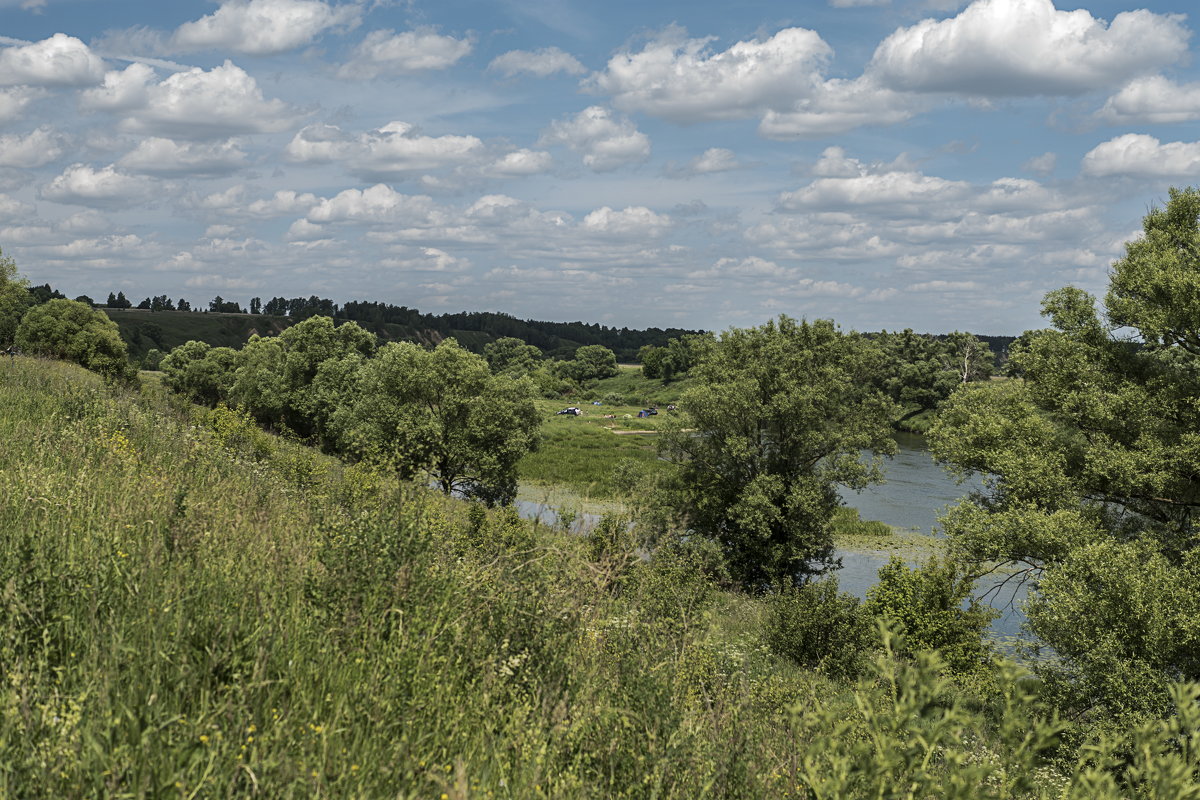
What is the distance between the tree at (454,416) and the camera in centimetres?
3697

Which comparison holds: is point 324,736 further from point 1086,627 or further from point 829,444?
point 829,444

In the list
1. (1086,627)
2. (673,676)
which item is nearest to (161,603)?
(673,676)

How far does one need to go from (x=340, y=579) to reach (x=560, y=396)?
450 feet

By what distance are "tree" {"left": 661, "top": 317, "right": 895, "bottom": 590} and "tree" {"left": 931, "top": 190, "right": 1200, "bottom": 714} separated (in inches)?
344

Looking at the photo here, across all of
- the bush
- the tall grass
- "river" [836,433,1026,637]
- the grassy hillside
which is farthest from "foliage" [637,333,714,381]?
the tall grass

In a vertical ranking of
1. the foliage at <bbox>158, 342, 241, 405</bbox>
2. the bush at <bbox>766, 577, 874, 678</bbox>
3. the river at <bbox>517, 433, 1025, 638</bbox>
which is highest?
the foliage at <bbox>158, 342, 241, 405</bbox>

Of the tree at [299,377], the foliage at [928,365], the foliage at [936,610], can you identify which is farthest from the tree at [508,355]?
the foliage at [936,610]

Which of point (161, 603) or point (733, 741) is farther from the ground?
point (161, 603)

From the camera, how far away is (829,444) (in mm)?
30703

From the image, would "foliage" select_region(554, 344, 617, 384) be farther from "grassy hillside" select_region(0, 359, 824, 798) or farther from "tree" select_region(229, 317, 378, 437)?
"grassy hillside" select_region(0, 359, 824, 798)

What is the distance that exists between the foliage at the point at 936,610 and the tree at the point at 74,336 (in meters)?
54.6

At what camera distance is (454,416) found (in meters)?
38.8

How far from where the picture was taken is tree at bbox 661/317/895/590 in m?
29.7

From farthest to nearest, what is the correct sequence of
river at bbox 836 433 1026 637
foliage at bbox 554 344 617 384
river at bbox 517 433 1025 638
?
foliage at bbox 554 344 617 384
river at bbox 836 433 1026 637
river at bbox 517 433 1025 638
